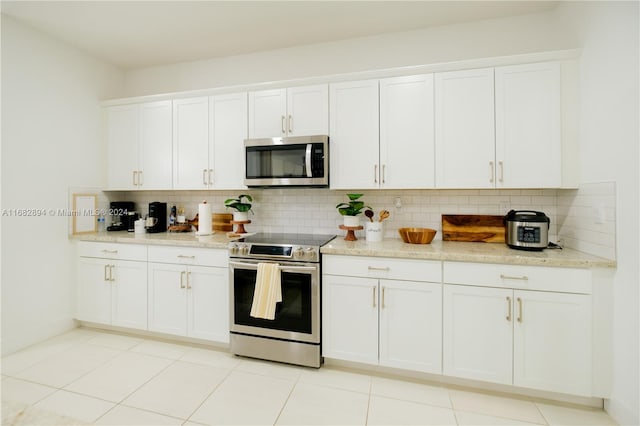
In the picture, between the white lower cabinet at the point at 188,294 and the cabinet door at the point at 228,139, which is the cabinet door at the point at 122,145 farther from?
the white lower cabinet at the point at 188,294

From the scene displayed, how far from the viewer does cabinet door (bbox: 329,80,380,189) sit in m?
2.54

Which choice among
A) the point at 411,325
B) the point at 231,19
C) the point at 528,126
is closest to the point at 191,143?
the point at 231,19

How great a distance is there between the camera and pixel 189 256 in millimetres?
2666

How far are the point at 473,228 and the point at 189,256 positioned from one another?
244 centimetres

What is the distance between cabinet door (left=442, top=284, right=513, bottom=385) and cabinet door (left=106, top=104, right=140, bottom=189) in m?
3.25

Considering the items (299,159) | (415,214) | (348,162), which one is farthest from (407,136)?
(299,159)

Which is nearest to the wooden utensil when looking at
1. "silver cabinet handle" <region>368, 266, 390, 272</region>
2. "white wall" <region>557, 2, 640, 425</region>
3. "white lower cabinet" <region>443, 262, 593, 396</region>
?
"silver cabinet handle" <region>368, 266, 390, 272</region>

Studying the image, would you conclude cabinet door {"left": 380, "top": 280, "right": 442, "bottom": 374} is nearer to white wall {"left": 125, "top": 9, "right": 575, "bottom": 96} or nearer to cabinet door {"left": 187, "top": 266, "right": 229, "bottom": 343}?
cabinet door {"left": 187, "top": 266, "right": 229, "bottom": 343}

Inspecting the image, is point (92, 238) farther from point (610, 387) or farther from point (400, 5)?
point (610, 387)

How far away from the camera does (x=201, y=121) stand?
2.99 m

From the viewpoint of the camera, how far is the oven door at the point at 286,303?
2.34 meters

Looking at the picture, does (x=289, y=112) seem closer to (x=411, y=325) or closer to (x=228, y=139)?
(x=228, y=139)

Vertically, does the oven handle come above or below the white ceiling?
below

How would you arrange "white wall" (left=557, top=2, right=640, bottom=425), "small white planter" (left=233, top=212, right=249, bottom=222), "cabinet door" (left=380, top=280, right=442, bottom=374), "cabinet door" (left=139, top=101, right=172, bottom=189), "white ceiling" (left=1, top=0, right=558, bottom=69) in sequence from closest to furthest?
"white wall" (left=557, top=2, right=640, bottom=425) < "cabinet door" (left=380, top=280, right=442, bottom=374) < "white ceiling" (left=1, top=0, right=558, bottom=69) < "small white planter" (left=233, top=212, right=249, bottom=222) < "cabinet door" (left=139, top=101, right=172, bottom=189)
